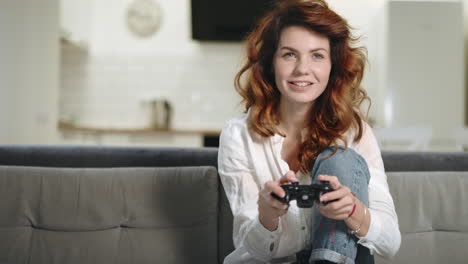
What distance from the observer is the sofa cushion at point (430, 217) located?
1.47 m

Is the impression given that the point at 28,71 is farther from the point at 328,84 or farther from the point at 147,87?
the point at 328,84

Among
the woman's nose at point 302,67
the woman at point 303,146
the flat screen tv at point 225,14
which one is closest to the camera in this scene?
the woman at point 303,146

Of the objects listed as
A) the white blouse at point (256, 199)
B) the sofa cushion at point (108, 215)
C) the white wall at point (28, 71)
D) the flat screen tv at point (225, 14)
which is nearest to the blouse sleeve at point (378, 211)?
the white blouse at point (256, 199)

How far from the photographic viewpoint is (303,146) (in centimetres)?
129

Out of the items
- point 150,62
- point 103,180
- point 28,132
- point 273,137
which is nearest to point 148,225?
point 103,180

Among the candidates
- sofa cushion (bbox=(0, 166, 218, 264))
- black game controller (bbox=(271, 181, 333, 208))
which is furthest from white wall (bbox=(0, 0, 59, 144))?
black game controller (bbox=(271, 181, 333, 208))

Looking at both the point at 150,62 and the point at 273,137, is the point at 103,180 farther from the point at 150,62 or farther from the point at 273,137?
the point at 150,62

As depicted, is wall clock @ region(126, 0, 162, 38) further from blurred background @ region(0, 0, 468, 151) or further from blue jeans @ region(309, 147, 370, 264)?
blue jeans @ region(309, 147, 370, 264)

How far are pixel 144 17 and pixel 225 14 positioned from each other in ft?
2.95

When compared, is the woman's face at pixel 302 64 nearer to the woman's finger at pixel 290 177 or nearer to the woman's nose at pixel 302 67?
the woman's nose at pixel 302 67

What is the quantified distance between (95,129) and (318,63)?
3.75 meters

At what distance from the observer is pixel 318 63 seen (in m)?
1.26

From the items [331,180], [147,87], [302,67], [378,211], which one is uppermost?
[302,67]

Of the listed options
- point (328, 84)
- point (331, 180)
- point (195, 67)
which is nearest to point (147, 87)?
point (195, 67)
